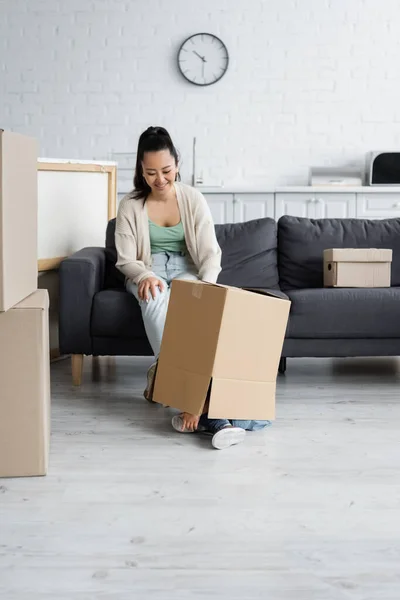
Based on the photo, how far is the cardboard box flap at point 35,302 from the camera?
82.6 inches

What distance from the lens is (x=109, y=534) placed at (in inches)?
68.0

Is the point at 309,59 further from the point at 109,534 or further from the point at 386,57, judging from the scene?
the point at 109,534

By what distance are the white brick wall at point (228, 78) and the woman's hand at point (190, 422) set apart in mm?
3671

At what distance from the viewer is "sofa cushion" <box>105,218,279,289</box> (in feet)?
12.2

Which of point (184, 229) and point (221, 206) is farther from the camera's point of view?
point (221, 206)

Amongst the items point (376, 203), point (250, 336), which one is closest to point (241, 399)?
point (250, 336)

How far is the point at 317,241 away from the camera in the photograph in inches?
147

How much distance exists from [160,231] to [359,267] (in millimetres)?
901

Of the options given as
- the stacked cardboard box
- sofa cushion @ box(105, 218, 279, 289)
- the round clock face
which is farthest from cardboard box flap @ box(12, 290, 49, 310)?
the round clock face

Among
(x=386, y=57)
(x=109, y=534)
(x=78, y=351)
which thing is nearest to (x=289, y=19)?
(x=386, y=57)

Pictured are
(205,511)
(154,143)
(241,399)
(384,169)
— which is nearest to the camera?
(205,511)

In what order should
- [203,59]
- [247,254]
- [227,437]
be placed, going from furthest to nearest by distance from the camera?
1. [203,59]
2. [247,254]
3. [227,437]

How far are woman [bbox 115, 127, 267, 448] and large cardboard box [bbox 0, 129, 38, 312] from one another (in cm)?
73

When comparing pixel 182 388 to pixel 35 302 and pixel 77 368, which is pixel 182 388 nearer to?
pixel 35 302
